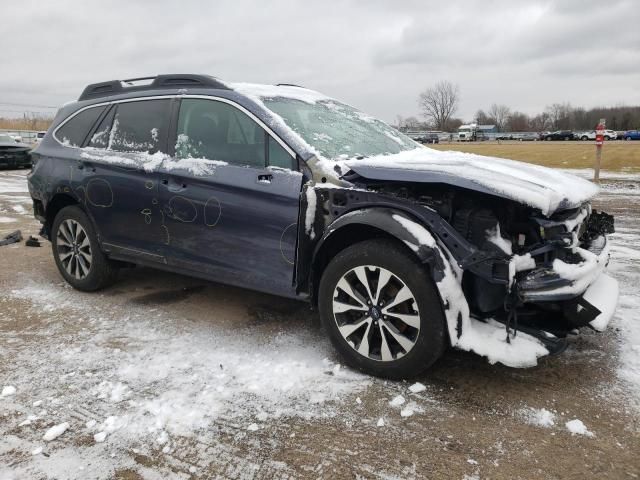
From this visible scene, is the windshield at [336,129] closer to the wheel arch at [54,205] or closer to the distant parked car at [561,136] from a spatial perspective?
the wheel arch at [54,205]

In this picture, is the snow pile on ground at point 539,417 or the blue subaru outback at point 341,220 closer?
the snow pile on ground at point 539,417

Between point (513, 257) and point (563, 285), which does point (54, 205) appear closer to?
point (513, 257)

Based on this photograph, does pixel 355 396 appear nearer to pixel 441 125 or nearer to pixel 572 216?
pixel 572 216

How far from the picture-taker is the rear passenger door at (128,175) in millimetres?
4062

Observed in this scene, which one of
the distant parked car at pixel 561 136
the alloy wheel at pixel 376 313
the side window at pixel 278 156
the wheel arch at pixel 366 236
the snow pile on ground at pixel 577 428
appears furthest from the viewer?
the distant parked car at pixel 561 136

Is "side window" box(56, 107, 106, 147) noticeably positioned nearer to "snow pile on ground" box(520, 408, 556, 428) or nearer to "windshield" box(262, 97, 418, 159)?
"windshield" box(262, 97, 418, 159)

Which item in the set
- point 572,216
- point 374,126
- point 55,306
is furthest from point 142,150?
point 572,216

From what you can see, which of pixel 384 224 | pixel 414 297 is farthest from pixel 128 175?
pixel 414 297

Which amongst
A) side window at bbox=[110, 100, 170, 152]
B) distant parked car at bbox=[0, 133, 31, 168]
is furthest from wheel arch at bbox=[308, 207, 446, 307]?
distant parked car at bbox=[0, 133, 31, 168]

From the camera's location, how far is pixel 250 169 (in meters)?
3.52

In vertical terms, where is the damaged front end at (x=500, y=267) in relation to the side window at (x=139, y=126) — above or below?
below

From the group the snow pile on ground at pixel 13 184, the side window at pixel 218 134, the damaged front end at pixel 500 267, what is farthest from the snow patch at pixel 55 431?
the snow pile on ground at pixel 13 184

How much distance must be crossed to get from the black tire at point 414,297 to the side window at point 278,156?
0.72m

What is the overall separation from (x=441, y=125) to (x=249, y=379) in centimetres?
10335
